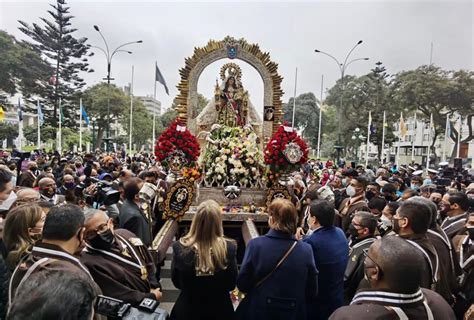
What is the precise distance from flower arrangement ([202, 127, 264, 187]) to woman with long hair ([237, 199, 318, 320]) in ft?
15.3

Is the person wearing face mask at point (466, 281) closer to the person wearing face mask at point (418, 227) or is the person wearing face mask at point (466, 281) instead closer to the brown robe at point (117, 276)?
the person wearing face mask at point (418, 227)

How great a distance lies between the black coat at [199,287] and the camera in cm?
277

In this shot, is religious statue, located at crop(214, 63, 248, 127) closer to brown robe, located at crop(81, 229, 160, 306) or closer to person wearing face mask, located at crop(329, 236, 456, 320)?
brown robe, located at crop(81, 229, 160, 306)

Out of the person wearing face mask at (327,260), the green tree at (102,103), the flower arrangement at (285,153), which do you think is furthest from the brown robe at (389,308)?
the green tree at (102,103)

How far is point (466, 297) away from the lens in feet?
10.3

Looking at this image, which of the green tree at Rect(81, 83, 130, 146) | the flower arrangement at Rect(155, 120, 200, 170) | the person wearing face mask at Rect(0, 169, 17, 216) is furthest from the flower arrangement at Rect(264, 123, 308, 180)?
the green tree at Rect(81, 83, 130, 146)

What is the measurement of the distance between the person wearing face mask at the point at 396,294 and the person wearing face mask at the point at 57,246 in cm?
155

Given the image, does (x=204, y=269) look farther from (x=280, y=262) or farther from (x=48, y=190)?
(x=48, y=190)

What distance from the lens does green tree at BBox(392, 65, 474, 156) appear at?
2850 cm

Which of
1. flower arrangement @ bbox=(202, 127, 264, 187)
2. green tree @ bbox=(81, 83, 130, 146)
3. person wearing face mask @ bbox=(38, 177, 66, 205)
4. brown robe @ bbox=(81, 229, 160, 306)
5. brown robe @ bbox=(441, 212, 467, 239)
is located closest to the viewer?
brown robe @ bbox=(81, 229, 160, 306)

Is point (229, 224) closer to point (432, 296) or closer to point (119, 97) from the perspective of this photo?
point (432, 296)

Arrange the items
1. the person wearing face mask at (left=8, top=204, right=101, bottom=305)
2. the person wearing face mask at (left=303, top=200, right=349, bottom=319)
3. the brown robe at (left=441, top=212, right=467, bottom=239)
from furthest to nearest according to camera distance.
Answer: the brown robe at (left=441, top=212, right=467, bottom=239), the person wearing face mask at (left=303, top=200, right=349, bottom=319), the person wearing face mask at (left=8, top=204, right=101, bottom=305)

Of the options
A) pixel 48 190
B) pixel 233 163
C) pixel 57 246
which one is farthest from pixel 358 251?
pixel 233 163

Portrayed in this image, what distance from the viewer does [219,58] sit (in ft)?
28.5
